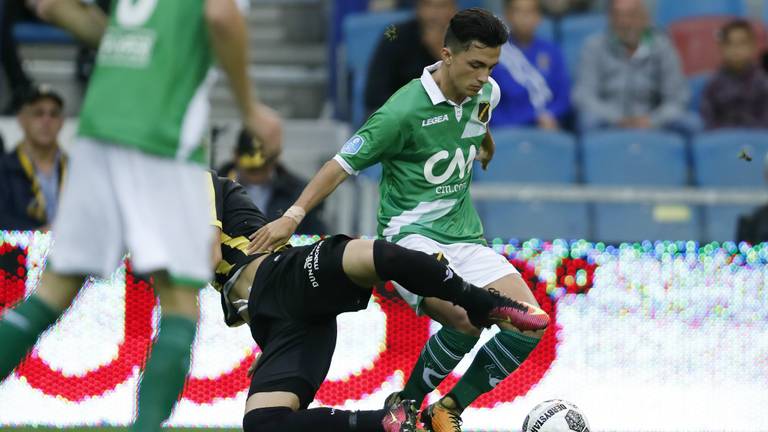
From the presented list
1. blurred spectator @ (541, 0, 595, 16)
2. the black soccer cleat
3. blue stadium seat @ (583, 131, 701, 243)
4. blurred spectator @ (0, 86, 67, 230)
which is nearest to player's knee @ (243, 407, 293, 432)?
the black soccer cleat

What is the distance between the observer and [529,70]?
938 centimetres

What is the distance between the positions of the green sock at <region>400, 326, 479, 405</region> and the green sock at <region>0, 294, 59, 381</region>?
6.14 feet

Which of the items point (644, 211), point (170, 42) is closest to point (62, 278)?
point (170, 42)

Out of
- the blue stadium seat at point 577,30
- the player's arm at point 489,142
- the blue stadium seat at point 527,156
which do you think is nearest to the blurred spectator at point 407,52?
the blue stadium seat at point 527,156

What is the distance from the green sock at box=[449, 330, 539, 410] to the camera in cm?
545

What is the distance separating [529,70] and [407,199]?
156 inches

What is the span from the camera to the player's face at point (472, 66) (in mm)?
5402

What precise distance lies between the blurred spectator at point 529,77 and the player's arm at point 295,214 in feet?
13.3

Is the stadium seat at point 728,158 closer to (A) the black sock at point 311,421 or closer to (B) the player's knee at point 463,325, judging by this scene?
(B) the player's knee at point 463,325

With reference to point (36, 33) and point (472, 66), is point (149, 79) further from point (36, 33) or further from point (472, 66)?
point (36, 33)

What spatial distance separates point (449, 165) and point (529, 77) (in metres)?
3.89

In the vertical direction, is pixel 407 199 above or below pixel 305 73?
above

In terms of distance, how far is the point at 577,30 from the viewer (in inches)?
405

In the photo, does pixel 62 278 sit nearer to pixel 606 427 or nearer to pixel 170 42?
pixel 170 42
